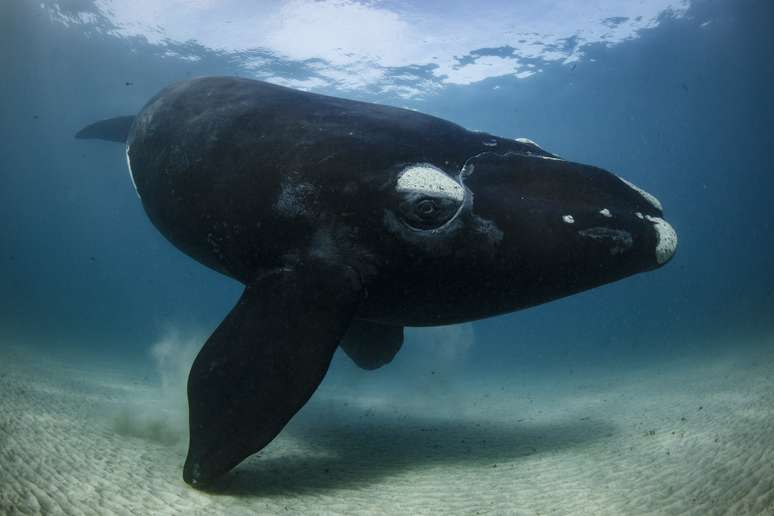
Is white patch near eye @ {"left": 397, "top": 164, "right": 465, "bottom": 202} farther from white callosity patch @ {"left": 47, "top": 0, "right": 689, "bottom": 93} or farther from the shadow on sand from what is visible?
white callosity patch @ {"left": 47, "top": 0, "right": 689, "bottom": 93}

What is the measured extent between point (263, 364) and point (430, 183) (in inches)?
94.7

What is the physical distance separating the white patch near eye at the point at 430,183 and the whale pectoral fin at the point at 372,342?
11.7 ft

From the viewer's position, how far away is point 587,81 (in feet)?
129

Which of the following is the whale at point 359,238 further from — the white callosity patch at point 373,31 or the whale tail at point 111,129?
the white callosity patch at point 373,31

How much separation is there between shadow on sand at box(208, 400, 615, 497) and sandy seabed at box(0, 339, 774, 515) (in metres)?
0.03

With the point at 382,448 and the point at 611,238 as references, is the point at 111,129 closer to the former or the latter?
the point at 382,448

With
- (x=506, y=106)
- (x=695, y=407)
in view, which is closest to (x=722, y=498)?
(x=695, y=407)

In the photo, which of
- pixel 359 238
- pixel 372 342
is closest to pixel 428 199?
pixel 359 238

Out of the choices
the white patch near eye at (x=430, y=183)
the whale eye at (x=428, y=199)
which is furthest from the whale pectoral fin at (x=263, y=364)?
the white patch near eye at (x=430, y=183)

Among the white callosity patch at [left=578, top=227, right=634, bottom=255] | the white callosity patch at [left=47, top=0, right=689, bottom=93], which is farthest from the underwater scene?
the white callosity patch at [left=47, top=0, right=689, bottom=93]

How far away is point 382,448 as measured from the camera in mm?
6984

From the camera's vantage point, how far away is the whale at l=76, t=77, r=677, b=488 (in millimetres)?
4070

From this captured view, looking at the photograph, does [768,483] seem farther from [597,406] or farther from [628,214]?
[597,406]

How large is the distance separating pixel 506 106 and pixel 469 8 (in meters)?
15.2
